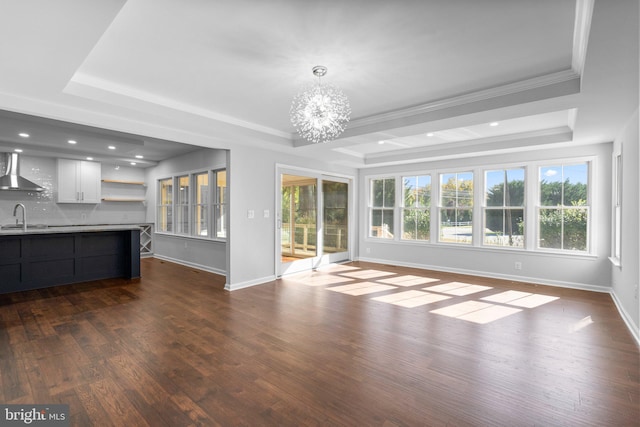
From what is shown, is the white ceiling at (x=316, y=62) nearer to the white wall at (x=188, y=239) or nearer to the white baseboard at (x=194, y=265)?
the white wall at (x=188, y=239)

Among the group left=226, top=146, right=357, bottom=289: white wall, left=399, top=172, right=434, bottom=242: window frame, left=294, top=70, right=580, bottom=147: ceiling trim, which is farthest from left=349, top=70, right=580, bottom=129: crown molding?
left=399, top=172, right=434, bottom=242: window frame

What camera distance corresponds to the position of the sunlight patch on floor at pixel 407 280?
17.7 feet

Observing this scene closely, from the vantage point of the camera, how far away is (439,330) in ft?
10.9

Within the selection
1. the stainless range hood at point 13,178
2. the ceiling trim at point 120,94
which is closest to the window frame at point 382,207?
the ceiling trim at point 120,94

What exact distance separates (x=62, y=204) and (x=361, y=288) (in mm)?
7420

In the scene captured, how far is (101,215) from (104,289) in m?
3.99

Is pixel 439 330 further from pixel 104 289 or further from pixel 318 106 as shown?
pixel 104 289

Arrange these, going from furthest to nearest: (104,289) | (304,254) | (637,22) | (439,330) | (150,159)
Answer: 1. (150,159)
2. (304,254)
3. (104,289)
4. (439,330)
5. (637,22)

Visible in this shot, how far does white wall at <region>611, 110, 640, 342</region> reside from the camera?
322 centimetres

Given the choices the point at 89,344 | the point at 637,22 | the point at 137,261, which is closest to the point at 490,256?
the point at 637,22

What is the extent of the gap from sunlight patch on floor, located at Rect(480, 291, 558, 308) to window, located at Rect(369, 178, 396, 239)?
9.99 feet

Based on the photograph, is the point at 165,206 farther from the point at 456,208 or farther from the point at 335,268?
the point at 456,208

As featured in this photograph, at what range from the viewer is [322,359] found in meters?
2.67

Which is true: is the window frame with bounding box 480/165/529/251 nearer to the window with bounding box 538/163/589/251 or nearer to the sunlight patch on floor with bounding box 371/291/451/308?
the window with bounding box 538/163/589/251
